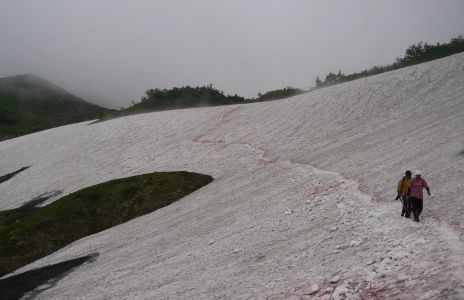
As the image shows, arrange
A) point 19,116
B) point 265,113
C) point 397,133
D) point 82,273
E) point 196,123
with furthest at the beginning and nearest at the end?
point 19,116 → point 196,123 → point 265,113 → point 397,133 → point 82,273

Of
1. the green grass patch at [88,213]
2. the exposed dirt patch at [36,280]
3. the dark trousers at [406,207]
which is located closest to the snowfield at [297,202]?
the dark trousers at [406,207]

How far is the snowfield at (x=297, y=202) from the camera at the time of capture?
1566 centimetres

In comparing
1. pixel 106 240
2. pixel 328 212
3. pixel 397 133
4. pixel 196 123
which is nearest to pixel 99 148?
pixel 196 123

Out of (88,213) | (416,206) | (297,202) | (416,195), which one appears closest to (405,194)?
(416,195)

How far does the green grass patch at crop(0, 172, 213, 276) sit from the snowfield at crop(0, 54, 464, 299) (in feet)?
7.10

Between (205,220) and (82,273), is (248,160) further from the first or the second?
(82,273)

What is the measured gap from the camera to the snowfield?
51.4 ft

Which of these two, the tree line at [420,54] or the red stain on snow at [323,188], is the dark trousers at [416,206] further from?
the tree line at [420,54]

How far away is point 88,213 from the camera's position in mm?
40625

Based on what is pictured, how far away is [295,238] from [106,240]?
1828 cm

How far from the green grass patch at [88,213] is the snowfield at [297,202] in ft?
7.10

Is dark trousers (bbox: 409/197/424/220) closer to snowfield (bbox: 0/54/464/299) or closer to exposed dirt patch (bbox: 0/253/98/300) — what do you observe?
snowfield (bbox: 0/54/464/299)

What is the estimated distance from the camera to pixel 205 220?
3048 cm

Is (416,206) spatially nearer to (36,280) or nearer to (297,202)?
(297,202)
